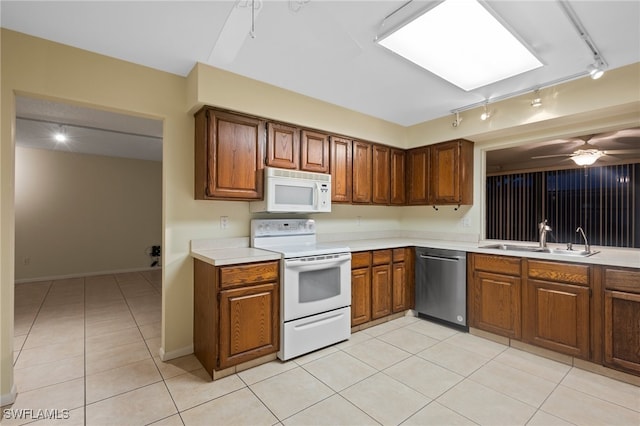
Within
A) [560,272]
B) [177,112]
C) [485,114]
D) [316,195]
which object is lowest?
[560,272]

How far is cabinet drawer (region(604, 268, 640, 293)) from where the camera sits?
7.15 feet

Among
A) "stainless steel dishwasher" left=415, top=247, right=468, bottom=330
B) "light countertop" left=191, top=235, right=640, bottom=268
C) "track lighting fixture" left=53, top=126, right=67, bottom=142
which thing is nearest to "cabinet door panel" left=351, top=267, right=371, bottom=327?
"light countertop" left=191, top=235, right=640, bottom=268

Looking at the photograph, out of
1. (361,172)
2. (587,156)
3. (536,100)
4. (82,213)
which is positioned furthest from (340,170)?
(82,213)

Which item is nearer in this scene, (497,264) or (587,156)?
(497,264)

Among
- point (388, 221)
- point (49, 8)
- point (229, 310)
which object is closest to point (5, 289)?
point (229, 310)

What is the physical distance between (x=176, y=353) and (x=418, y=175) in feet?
11.2

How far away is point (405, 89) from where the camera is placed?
2881mm

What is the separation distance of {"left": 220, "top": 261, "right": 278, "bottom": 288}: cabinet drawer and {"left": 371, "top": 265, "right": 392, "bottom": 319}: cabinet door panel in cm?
127

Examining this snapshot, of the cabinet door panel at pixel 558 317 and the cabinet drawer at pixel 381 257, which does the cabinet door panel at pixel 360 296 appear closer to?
the cabinet drawer at pixel 381 257

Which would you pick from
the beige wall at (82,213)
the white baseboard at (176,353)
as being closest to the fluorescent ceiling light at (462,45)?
the white baseboard at (176,353)

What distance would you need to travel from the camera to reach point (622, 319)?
2230 millimetres

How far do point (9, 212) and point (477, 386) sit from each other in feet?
11.4

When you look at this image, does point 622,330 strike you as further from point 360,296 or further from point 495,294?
point 360,296

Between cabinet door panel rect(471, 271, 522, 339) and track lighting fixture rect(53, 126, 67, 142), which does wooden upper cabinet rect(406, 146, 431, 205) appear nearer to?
cabinet door panel rect(471, 271, 522, 339)
